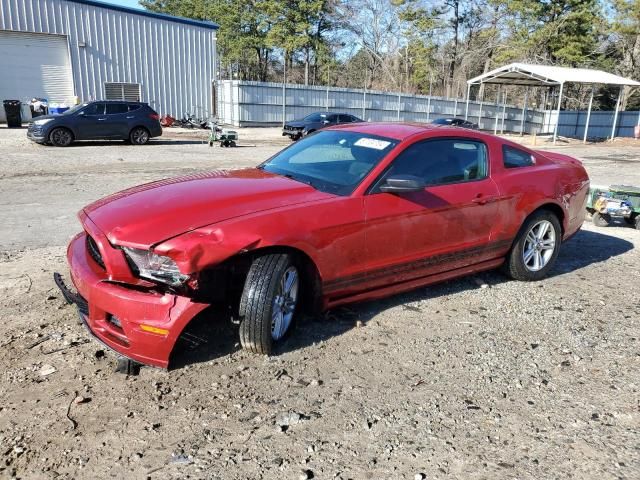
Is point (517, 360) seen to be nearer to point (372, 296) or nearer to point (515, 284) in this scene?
point (372, 296)

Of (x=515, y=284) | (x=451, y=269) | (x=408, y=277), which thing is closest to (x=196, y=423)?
(x=408, y=277)

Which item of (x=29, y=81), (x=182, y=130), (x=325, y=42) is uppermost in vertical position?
(x=325, y=42)

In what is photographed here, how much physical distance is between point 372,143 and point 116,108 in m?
16.5

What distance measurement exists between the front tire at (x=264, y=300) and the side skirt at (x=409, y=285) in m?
0.45

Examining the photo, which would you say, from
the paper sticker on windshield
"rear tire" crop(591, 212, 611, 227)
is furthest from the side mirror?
"rear tire" crop(591, 212, 611, 227)

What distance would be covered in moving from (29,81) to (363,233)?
94.3 ft

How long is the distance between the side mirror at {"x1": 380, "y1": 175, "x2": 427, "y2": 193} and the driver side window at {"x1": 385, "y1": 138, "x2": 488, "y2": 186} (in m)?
0.14

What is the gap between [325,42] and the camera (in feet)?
156

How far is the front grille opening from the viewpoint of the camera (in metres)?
3.54

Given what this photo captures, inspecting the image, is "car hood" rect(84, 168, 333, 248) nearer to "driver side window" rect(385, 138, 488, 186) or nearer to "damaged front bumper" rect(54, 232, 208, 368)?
"damaged front bumper" rect(54, 232, 208, 368)

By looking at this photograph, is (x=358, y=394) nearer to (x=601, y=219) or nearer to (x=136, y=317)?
(x=136, y=317)

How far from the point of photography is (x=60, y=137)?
17719 millimetres

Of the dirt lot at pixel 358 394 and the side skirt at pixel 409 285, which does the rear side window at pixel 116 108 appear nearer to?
the dirt lot at pixel 358 394

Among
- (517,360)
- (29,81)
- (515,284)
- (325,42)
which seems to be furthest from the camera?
(325,42)
